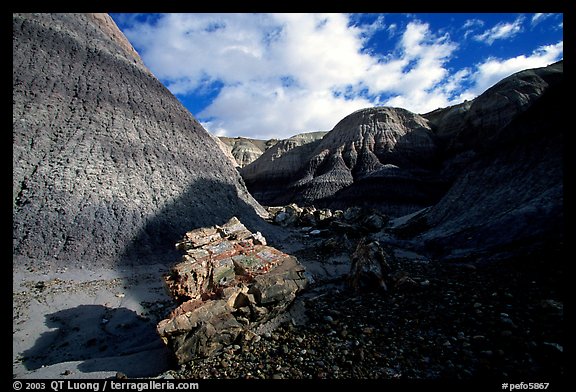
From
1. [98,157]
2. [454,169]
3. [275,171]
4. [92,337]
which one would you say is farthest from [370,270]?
[275,171]

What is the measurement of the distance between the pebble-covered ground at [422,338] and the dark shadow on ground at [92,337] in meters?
1.74

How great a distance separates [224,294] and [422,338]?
8.56ft

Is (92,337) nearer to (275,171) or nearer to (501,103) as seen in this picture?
(275,171)

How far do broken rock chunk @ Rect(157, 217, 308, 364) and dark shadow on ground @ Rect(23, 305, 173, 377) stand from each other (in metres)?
0.71

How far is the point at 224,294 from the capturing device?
364 cm

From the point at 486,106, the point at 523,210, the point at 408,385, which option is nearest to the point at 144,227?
the point at 408,385

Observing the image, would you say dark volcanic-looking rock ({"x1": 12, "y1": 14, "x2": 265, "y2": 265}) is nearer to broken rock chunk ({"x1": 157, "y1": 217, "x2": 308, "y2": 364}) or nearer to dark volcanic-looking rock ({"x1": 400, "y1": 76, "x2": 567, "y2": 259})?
broken rock chunk ({"x1": 157, "y1": 217, "x2": 308, "y2": 364})

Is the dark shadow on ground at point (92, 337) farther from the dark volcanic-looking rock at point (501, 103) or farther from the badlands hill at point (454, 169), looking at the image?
the dark volcanic-looking rock at point (501, 103)

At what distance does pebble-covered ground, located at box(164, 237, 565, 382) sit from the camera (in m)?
2.34

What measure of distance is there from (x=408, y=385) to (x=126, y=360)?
3445 millimetres

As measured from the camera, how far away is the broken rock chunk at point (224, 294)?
9.82ft

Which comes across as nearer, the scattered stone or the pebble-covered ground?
the pebble-covered ground

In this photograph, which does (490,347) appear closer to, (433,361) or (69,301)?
(433,361)

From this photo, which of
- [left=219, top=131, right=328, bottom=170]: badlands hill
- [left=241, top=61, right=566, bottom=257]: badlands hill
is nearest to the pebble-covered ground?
[left=241, top=61, right=566, bottom=257]: badlands hill
